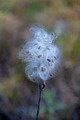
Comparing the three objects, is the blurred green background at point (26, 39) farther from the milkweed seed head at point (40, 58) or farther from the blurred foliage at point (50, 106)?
the milkweed seed head at point (40, 58)

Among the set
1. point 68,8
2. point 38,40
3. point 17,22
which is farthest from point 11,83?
point 38,40

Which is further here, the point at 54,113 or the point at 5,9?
the point at 5,9

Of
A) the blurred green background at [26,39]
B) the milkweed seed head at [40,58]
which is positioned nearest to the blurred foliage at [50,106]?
the blurred green background at [26,39]

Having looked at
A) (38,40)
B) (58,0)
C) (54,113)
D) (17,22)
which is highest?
(58,0)

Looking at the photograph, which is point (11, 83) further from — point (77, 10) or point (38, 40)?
point (38, 40)

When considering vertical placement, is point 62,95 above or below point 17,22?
below

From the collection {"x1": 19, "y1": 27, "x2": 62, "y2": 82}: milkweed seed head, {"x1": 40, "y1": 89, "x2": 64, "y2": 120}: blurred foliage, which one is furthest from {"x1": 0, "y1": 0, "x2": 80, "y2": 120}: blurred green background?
{"x1": 19, "y1": 27, "x2": 62, "y2": 82}: milkweed seed head
